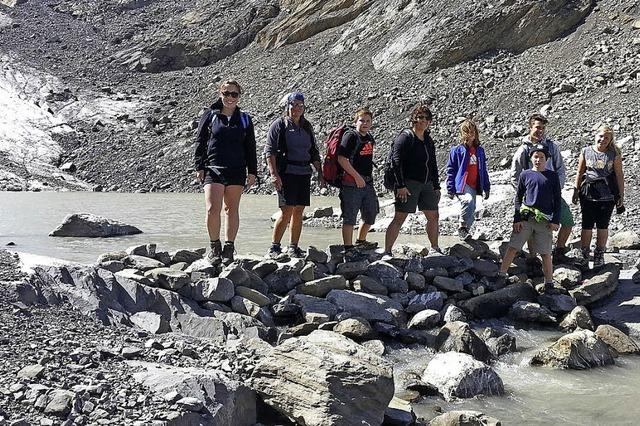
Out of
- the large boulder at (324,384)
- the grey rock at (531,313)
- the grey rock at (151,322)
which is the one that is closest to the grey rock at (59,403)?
the large boulder at (324,384)

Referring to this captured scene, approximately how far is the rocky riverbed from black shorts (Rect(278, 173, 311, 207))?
654mm

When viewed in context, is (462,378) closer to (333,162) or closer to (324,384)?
(324,384)

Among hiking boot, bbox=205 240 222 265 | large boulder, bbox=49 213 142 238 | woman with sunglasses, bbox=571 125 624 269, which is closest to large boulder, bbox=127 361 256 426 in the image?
hiking boot, bbox=205 240 222 265

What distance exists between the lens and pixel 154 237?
514 inches

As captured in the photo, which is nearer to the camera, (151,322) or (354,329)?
(151,322)

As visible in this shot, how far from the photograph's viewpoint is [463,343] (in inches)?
255

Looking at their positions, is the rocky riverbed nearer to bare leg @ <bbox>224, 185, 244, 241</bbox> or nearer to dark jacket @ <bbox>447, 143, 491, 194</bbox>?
bare leg @ <bbox>224, 185, 244, 241</bbox>

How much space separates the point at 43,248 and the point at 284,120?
195 inches

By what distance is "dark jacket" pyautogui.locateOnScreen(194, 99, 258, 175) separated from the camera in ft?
23.6

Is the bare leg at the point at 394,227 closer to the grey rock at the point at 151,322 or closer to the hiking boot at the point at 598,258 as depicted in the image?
the hiking boot at the point at 598,258

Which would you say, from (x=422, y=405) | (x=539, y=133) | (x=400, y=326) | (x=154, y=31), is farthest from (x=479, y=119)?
(x=154, y=31)

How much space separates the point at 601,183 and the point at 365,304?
11.8 ft

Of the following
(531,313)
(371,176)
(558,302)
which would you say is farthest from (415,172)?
(558,302)

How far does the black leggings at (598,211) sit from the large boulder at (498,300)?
4.61ft
